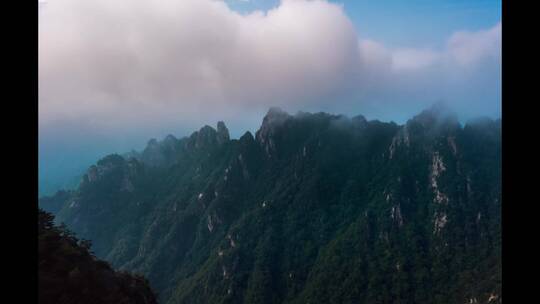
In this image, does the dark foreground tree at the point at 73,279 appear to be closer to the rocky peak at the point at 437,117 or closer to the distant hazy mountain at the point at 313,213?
the distant hazy mountain at the point at 313,213

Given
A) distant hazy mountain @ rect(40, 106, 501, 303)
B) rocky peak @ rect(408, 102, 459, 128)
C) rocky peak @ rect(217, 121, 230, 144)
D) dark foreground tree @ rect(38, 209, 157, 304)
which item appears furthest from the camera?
rocky peak @ rect(217, 121, 230, 144)

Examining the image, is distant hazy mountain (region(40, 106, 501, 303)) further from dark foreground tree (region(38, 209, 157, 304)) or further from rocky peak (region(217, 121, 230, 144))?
dark foreground tree (region(38, 209, 157, 304))

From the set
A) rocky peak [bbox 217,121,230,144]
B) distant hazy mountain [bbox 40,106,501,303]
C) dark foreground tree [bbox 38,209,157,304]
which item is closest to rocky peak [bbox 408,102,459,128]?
distant hazy mountain [bbox 40,106,501,303]

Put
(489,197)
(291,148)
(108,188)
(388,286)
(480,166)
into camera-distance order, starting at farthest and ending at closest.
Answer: (108,188) → (291,148) → (480,166) → (489,197) → (388,286)

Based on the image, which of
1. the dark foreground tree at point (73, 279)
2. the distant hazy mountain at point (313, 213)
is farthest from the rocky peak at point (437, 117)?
the dark foreground tree at point (73, 279)

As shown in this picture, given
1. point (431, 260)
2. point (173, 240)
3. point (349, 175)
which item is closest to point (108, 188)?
point (173, 240)

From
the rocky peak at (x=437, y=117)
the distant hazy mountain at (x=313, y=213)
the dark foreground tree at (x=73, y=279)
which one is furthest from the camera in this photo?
the rocky peak at (x=437, y=117)

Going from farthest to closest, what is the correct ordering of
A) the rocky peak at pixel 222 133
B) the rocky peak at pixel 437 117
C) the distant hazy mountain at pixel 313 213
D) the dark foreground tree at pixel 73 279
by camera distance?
1. the rocky peak at pixel 222 133
2. the rocky peak at pixel 437 117
3. the distant hazy mountain at pixel 313 213
4. the dark foreground tree at pixel 73 279
